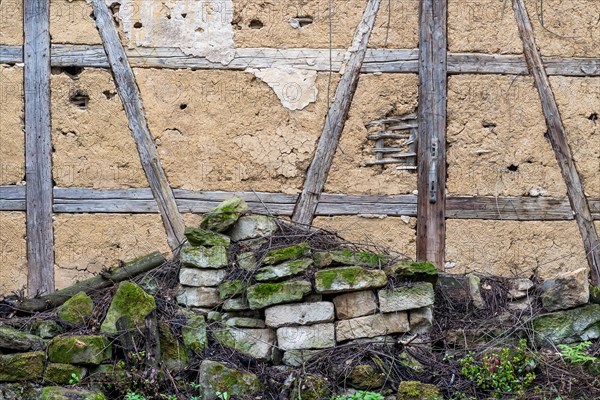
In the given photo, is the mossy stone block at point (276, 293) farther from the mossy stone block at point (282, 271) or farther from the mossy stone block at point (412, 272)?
the mossy stone block at point (412, 272)

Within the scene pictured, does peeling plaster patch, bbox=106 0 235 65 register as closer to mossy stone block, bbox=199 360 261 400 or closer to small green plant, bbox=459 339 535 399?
mossy stone block, bbox=199 360 261 400

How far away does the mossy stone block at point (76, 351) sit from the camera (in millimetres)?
5410

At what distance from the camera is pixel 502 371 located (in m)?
5.43

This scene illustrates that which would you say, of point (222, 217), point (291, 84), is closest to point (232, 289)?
point (222, 217)

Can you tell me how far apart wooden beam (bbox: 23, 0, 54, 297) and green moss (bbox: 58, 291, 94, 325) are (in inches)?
36.4

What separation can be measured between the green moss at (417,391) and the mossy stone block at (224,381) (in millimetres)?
933

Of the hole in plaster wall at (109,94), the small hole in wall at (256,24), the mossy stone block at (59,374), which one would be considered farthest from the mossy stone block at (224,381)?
the small hole in wall at (256,24)

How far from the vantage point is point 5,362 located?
5.34 meters

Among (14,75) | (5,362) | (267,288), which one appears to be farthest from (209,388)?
(14,75)

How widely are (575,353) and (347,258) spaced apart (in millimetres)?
1690

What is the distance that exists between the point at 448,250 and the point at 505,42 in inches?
70.3

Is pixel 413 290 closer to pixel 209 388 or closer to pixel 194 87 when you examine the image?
pixel 209 388

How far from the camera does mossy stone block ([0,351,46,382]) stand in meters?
5.33

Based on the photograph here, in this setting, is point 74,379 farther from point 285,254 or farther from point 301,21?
point 301,21
